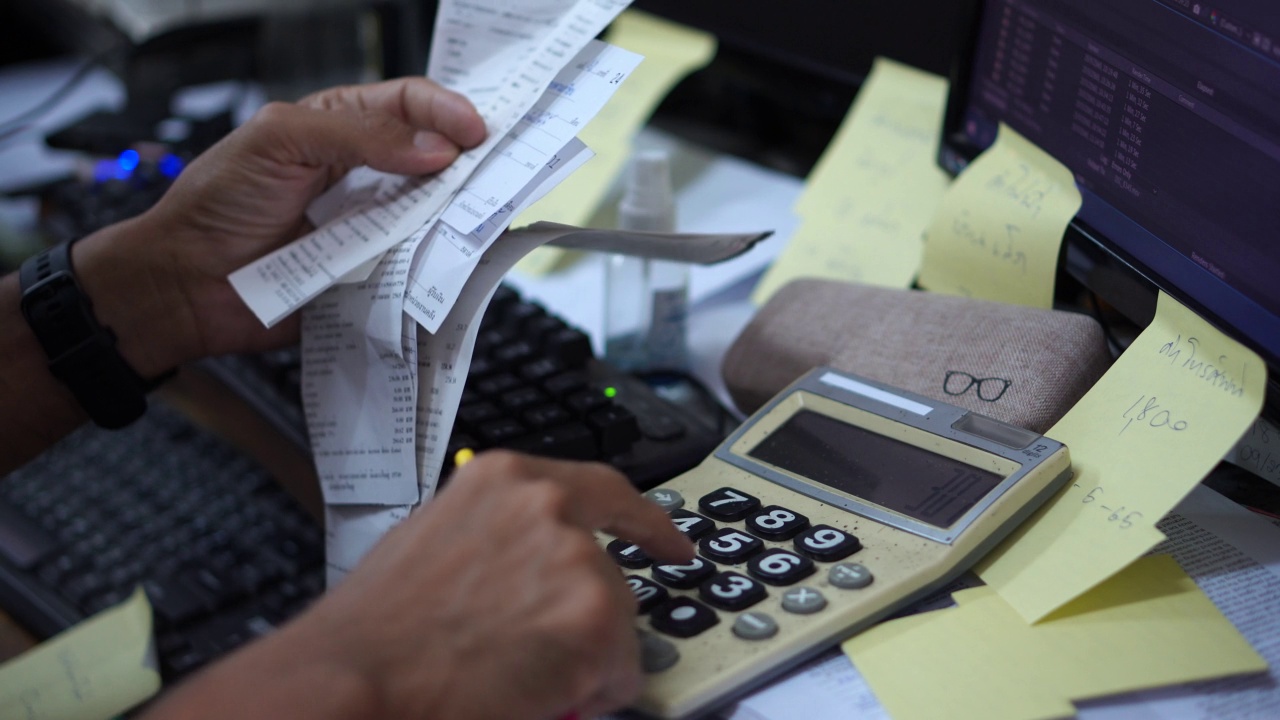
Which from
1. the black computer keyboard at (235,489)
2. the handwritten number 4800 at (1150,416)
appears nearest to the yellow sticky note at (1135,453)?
the handwritten number 4800 at (1150,416)

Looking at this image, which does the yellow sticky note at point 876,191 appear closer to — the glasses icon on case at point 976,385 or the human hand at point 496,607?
the glasses icon on case at point 976,385

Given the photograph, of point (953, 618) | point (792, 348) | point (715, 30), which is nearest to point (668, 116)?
point (715, 30)

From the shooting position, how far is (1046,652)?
15.7 inches

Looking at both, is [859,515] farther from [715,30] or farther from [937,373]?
[715,30]

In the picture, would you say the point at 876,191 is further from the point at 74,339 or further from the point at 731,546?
the point at 74,339

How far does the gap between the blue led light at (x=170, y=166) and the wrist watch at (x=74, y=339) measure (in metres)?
0.29

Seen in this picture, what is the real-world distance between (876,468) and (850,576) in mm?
80

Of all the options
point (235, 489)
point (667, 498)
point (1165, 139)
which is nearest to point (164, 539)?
point (235, 489)

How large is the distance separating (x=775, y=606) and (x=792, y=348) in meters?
0.23

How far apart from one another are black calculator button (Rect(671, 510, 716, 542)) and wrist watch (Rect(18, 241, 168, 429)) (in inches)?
16.3

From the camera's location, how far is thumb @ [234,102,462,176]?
0.61m

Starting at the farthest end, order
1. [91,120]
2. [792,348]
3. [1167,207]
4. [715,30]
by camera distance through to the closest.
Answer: [91,120] < [715,30] < [792,348] < [1167,207]

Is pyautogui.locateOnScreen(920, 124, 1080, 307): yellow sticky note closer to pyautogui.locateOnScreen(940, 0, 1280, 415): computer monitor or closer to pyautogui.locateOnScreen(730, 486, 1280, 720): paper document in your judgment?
pyautogui.locateOnScreen(940, 0, 1280, 415): computer monitor

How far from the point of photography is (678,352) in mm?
731
